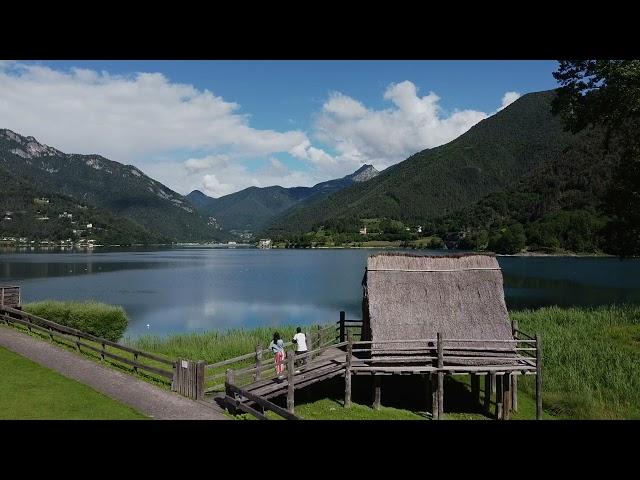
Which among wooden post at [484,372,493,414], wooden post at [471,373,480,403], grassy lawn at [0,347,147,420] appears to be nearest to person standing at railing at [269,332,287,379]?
grassy lawn at [0,347,147,420]

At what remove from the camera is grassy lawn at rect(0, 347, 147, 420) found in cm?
1403

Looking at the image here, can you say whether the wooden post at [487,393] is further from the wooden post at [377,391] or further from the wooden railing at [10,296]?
the wooden railing at [10,296]

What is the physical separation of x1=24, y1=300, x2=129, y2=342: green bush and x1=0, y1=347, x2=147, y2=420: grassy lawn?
11350 millimetres

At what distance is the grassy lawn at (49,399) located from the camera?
14031mm

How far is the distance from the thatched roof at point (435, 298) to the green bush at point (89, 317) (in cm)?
1741

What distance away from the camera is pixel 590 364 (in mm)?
24781

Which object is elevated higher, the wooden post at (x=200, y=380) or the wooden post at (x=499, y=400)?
the wooden post at (x=200, y=380)

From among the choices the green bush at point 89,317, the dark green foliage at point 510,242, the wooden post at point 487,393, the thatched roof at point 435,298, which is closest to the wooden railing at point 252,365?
the thatched roof at point 435,298

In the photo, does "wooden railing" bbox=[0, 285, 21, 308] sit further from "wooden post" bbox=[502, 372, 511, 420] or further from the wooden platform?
"wooden post" bbox=[502, 372, 511, 420]

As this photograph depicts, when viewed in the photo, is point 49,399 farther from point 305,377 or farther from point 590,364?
point 590,364

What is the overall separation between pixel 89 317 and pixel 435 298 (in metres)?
20.6

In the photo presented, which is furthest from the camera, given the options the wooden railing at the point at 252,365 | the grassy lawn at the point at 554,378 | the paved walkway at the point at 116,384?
the grassy lawn at the point at 554,378
